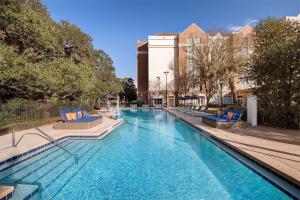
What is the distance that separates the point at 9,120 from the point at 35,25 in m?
5.17

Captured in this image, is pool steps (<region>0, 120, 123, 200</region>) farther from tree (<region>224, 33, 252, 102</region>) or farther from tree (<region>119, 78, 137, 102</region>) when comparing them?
tree (<region>119, 78, 137, 102</region>)

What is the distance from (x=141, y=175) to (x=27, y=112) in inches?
421

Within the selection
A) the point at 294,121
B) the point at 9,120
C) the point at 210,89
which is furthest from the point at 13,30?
the point at 210,89

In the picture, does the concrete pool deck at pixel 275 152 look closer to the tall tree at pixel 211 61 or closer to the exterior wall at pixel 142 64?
the tall tree at pixel 211 61

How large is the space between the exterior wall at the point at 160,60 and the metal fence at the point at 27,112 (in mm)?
36810

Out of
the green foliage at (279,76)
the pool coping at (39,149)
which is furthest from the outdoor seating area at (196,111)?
the pool coping at (39,149)

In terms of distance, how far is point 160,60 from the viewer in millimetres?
55438

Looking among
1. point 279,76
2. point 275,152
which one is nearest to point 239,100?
point 279,76

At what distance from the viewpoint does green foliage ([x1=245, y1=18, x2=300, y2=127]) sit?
38.9 ft

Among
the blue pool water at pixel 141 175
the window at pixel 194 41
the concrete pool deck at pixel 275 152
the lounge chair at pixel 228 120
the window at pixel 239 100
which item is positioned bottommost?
the blue pool water at pixel 141 175

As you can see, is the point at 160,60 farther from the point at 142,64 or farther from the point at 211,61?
the point at 211,61

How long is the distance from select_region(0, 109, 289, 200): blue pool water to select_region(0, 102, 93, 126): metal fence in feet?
17.7

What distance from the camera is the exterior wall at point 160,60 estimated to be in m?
55.1

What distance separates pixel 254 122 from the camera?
45.3 feet
